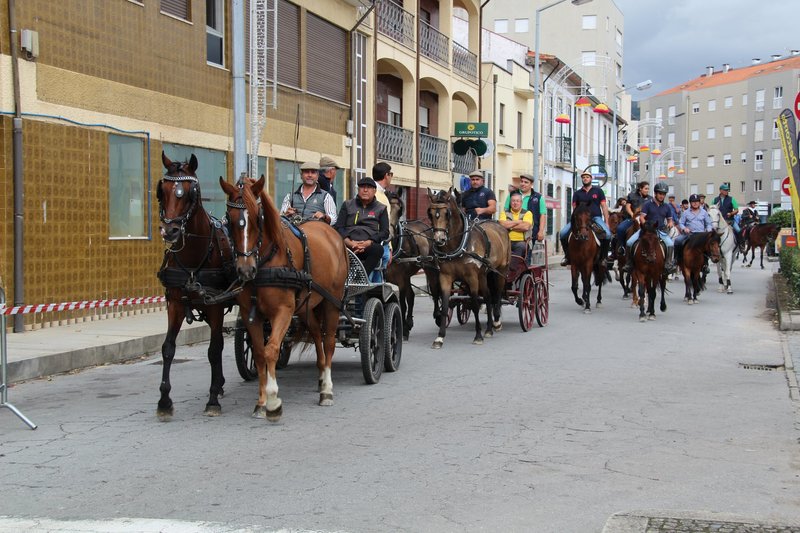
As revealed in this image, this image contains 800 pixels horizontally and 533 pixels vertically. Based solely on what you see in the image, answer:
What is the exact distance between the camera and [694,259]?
64.3 ft

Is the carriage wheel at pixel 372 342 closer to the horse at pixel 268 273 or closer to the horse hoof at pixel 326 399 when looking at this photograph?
the horse hoof at pixel 326 399

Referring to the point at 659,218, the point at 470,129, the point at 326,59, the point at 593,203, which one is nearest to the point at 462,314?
the point at 593,203

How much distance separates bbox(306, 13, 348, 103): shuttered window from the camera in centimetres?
2170

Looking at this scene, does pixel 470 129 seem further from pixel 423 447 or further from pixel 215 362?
pixel 423 447

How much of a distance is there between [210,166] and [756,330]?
10.2 metres

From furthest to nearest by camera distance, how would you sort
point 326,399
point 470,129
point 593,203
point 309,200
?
point 470,129
point 593,203
point 309,200
point 326,399

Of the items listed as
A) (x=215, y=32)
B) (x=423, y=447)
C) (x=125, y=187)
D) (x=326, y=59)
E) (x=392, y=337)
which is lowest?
(x=423, y=447)

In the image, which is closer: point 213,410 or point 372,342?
point 213,410

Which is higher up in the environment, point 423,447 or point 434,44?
point 434,44

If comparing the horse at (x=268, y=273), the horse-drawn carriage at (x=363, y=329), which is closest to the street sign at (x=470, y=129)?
the horse-drawn carriage at (x=363, y=329)

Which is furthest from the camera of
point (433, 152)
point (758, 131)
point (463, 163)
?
point (758, 131)

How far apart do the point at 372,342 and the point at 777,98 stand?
Result: 88899mm

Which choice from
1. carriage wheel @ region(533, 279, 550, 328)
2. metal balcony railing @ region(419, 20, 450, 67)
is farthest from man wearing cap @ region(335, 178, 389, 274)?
metal balcony railing @ region(419, 20, 450, 67)

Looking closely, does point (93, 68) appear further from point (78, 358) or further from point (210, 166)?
point (78, 358)
